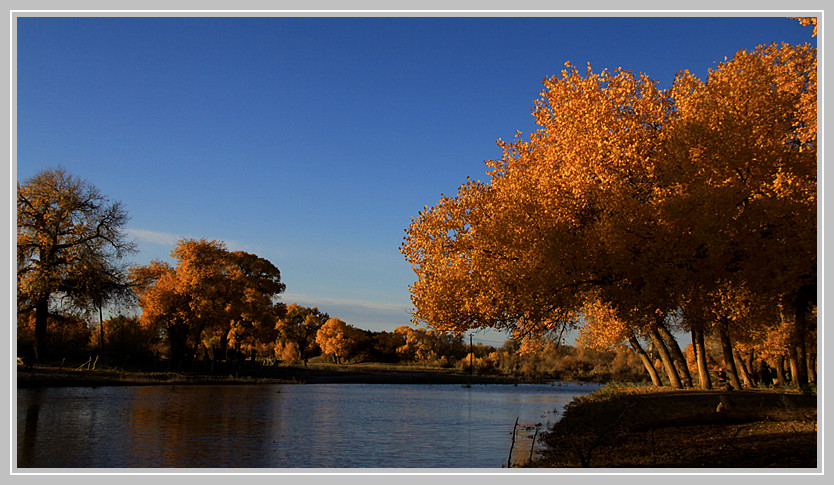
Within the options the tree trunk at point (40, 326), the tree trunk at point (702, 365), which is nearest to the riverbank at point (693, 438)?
the tree trunk at point (702, 365)

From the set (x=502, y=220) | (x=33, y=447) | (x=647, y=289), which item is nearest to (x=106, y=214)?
(x=33, y=447)

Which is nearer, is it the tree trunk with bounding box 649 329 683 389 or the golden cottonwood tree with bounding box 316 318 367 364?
the tree trunk with bounding box 649 329 683 389

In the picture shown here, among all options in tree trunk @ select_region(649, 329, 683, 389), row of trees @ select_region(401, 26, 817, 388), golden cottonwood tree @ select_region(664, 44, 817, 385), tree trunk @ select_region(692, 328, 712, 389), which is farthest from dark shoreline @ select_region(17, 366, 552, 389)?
tree trunk @ select_region(692, 328, 712, 389)

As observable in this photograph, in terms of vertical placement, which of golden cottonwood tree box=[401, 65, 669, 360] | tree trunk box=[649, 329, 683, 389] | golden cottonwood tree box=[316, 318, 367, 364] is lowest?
golden cottonwood tree box=[316, 318, 367, 364]

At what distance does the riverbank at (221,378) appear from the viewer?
3776 centimetres

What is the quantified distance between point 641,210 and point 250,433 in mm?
14404

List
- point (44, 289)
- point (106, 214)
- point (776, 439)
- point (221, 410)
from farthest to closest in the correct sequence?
point (106, 214) < point (44, 289) < point (221, 410) < point (776, 439)

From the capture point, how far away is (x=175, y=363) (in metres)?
55.5

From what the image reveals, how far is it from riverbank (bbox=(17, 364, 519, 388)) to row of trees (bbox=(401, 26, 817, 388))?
25571 mm

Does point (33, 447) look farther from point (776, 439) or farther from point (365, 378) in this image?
point (365, 378)

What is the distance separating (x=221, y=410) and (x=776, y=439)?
74.4 ft

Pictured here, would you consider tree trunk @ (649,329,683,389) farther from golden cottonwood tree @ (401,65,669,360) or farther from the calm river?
→ golden cottonwood tree @ (401,65,669,360)

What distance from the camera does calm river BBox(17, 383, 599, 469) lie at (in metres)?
16.3

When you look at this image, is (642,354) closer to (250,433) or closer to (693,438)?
(693,438)
